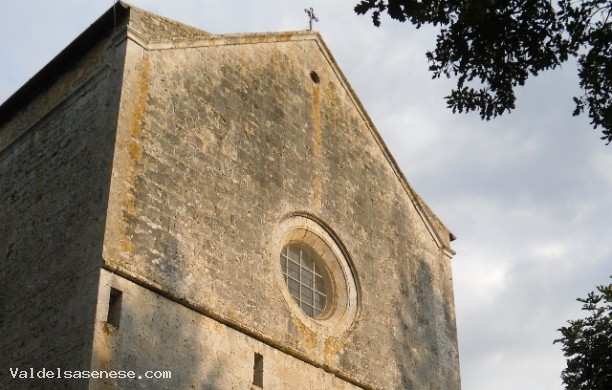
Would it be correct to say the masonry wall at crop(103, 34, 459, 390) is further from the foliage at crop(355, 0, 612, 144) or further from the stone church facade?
the foliage at crop(355, 0, 612, 144)

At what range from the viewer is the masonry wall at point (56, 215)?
10141mm

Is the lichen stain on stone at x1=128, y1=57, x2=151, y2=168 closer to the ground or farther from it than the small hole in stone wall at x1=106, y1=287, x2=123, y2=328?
farther from it

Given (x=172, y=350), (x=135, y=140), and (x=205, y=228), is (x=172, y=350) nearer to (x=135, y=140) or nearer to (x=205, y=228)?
(x=205, y=228)

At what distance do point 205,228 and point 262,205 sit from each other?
1.25 meters

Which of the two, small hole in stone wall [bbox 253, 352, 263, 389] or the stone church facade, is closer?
the stone church facade

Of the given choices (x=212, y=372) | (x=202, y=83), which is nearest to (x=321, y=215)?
(x=202, y=83)

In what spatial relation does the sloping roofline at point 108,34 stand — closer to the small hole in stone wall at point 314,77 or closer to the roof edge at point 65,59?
the roof edge at point 65,59

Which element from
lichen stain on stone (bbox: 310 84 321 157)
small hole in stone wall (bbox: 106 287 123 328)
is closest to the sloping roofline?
lichen stain on stone (bbox: 310 84 321 157)

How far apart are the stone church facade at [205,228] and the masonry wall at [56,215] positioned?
3 centimetres

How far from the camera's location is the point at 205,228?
11.6 m

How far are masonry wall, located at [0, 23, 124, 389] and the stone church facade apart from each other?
3 centimetres

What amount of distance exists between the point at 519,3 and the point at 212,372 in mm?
5329

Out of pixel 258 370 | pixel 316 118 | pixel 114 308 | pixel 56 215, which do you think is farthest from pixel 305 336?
pixel 316 118

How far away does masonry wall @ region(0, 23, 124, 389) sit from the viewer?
10.1m
